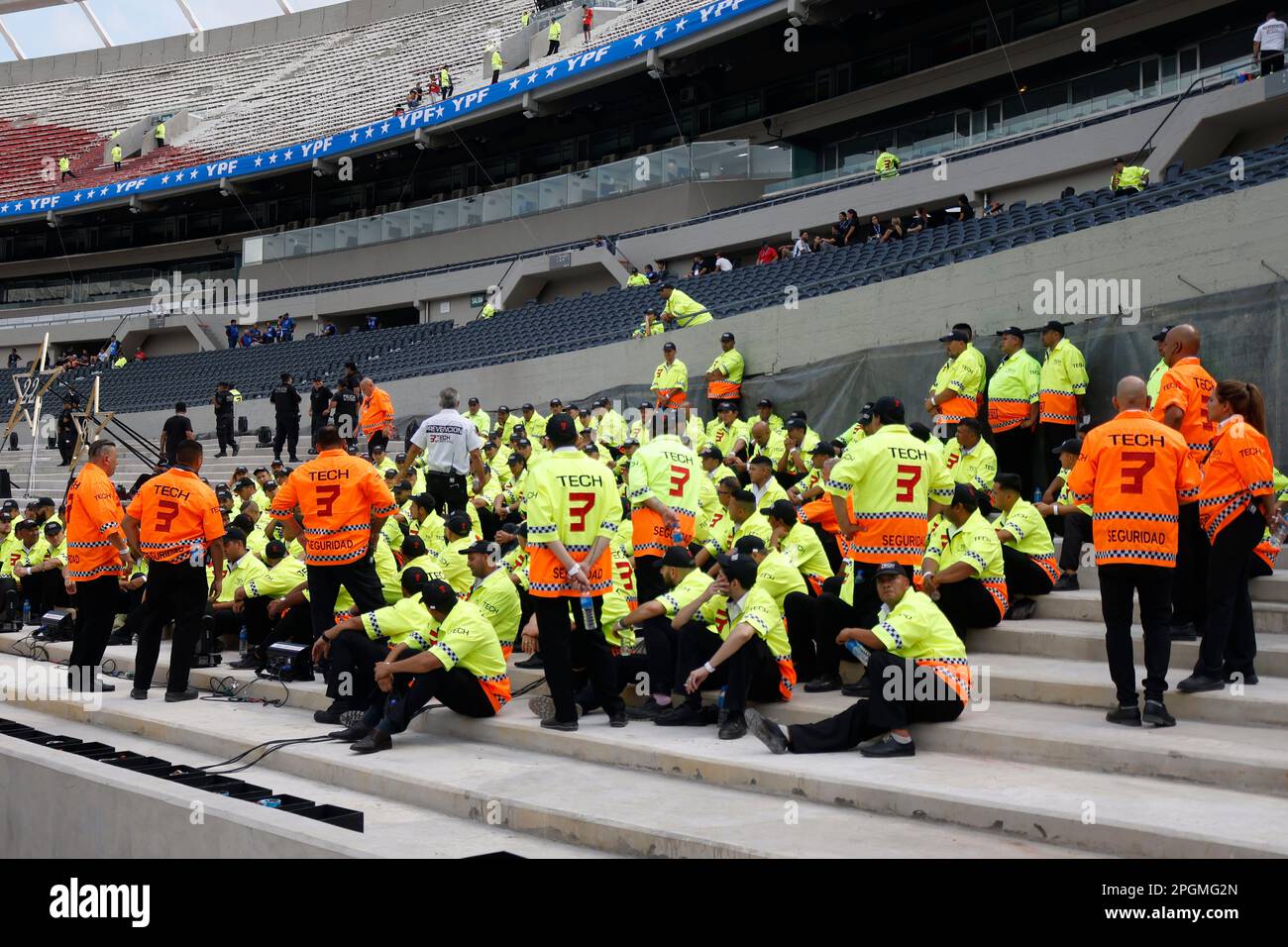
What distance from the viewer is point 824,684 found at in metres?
7.70

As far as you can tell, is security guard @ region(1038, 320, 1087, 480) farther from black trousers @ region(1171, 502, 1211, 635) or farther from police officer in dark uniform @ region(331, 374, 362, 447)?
police officer in dark uniform @ region(331, 374, 362, 447)

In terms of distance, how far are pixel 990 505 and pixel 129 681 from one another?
7420 mm

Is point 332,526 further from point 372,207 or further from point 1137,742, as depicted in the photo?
point 372,207

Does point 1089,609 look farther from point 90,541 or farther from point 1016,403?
point 90,541

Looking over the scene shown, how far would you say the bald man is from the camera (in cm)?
722

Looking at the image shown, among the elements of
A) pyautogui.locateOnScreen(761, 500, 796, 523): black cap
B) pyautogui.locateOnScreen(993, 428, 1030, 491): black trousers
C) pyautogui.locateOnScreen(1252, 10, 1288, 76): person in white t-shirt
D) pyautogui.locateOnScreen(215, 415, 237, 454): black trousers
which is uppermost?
pyautogui.locateOnScreen(1252, 10, 1288, 76): person in white t-shirt

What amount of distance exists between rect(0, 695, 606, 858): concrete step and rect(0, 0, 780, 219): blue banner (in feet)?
72.7

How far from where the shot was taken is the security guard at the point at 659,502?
862 cm

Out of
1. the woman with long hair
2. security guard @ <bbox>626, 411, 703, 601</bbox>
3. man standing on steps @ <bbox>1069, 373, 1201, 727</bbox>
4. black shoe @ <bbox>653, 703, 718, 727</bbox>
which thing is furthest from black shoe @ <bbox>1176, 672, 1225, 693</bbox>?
security guard @ <bbox>626, 411, 703, 601</bbox>

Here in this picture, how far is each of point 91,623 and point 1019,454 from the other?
319 inches

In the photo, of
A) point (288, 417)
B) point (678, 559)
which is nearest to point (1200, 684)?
point (678, 559)
